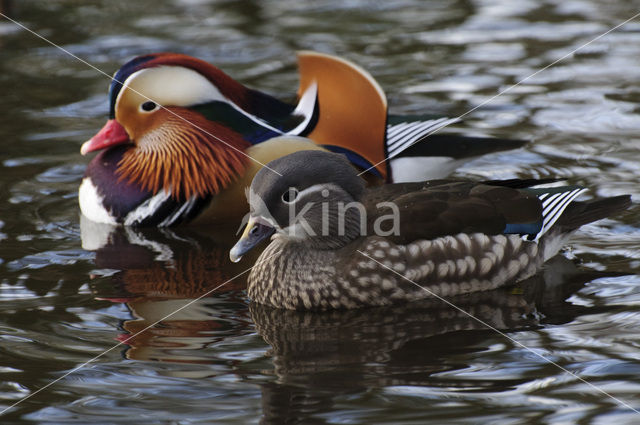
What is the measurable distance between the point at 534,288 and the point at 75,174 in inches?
143

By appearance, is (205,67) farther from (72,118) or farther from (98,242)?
(72,118)

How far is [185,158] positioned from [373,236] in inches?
77.0

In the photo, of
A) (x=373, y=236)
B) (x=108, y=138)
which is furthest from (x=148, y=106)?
(x=373, y=236)

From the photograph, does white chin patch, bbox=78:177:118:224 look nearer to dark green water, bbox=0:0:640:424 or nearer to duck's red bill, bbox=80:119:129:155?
dark green water, bbox=0:0:640:424

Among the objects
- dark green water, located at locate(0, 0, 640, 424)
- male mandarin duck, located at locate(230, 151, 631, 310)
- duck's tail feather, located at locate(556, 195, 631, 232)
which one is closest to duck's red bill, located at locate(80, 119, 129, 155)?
dark green water, located at locate(0, 0, 640, 424)

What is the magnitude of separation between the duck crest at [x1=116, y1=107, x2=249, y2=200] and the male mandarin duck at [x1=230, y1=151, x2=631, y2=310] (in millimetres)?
1279

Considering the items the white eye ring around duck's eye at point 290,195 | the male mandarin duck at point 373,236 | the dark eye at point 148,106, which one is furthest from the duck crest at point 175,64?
the white eye ring around duck's eye at point 290,195

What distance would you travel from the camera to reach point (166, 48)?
10648 mm

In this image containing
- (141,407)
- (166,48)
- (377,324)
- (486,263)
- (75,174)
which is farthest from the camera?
(166,48)

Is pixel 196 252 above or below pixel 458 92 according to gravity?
below

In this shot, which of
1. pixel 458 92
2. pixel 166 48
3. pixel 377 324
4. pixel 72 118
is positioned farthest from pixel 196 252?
pixel 166 48

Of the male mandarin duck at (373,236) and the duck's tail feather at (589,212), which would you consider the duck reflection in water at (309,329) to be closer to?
the male mandarin duck at (373,236)

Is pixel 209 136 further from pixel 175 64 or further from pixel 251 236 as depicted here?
pixel 251 236

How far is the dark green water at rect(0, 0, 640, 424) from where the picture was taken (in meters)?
4.50
